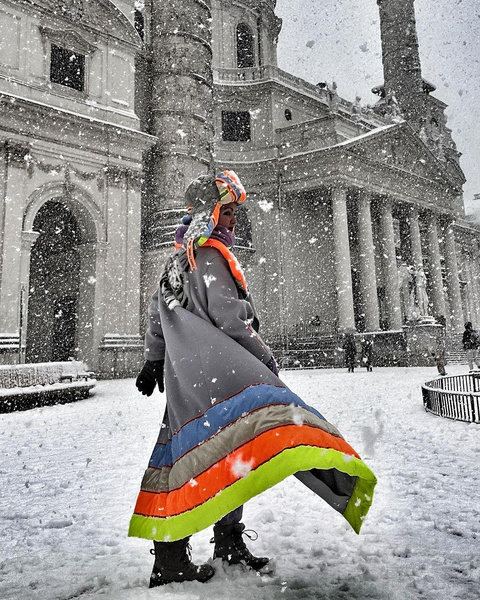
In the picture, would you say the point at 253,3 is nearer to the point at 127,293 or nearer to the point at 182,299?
the point at 127,293

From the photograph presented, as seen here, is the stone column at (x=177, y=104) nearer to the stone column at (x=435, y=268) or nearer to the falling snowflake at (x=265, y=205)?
the falling snowflake at (x=265, y=205)

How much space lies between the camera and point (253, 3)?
30.8 meters

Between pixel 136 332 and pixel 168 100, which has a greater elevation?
pixel 168 100

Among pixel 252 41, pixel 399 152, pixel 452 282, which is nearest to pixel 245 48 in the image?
Result: pixel 252 41

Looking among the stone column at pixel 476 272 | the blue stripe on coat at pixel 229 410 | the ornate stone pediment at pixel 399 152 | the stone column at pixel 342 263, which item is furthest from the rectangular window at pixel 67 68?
the stone column at pixel 476 272

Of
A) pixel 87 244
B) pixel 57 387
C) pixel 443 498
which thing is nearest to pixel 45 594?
pixel 443 498

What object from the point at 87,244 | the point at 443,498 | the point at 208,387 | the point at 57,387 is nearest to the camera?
the point at 208,387

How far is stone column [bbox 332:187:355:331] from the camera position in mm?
24953

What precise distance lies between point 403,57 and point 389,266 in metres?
20.8

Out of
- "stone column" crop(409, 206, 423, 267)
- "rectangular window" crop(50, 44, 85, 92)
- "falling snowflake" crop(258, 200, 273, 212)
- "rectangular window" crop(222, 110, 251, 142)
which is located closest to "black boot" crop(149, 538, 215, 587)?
"rectangular window" crop(50, 44, 85, 92)

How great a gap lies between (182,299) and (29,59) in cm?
1930

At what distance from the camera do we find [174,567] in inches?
80.7

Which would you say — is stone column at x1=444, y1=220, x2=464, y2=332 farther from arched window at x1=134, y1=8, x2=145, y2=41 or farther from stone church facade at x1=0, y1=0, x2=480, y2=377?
arched window at x1=134, y1=8, x2=145, y2=41

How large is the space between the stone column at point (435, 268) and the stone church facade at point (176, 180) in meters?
0.14
